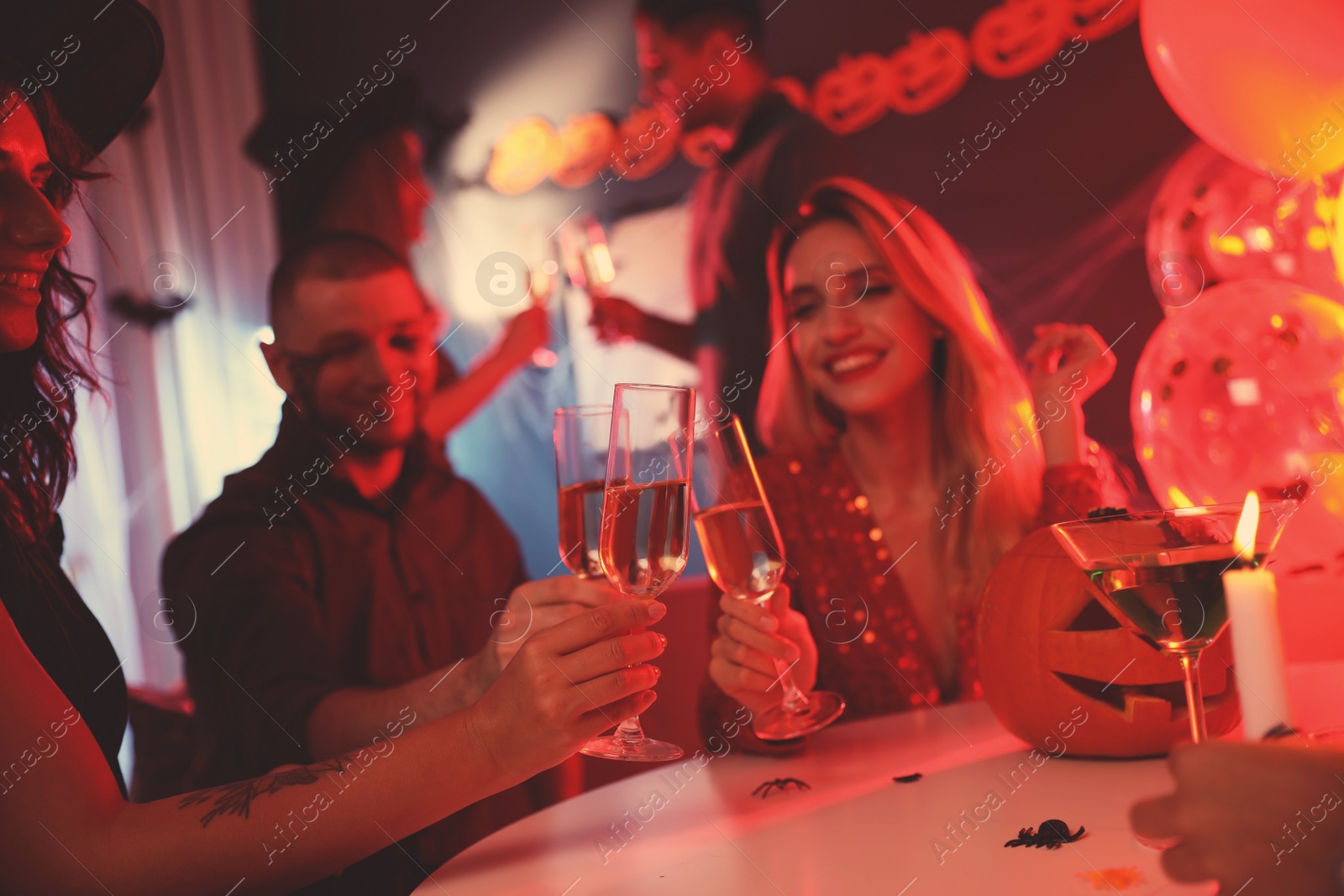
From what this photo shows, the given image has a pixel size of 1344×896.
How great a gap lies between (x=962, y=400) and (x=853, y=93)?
91 cm

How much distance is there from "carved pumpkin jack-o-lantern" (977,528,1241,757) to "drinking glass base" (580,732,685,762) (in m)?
0.51

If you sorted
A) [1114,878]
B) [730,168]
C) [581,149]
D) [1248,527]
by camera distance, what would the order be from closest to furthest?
[1248,527], [1114,878], [730,168], [581,149]

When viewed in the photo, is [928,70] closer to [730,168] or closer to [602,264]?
[730,168]

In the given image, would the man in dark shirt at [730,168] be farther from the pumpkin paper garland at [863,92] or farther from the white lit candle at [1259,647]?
the white lit candle at [1259,647]

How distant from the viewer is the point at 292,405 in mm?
2826

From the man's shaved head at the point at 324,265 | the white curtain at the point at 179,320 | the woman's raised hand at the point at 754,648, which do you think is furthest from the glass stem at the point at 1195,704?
the white curtain at the point at 179,320

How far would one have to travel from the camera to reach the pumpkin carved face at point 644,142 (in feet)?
9.57

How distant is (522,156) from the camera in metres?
3.08

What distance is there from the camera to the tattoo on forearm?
4.25 feet

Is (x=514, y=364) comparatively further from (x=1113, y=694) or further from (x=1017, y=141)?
(x=1113, y=694)

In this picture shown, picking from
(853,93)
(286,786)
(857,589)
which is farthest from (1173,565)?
(853,93)

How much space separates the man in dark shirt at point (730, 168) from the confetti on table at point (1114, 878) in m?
1.90

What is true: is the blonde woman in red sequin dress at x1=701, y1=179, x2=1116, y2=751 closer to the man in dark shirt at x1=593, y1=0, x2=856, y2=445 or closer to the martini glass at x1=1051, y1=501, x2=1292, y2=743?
the man in dark shirt at x1=593, y1=0, x2=856, y2=445

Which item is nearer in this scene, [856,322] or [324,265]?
[856,322]
